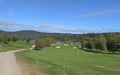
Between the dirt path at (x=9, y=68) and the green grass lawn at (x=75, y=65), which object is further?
the green grass lawn at (x=75, y=65)

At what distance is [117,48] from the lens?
91.0 meters

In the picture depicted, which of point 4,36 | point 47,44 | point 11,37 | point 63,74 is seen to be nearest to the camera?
point 63,74

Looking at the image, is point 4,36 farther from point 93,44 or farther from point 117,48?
point 117,48

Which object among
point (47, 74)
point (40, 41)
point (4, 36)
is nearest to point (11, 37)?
point (4, 36)

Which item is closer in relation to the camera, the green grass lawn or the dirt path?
the dirt path

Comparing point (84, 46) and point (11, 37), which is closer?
point (84, 46)

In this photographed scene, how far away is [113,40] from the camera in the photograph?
93875mm

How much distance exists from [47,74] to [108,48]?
81153mm

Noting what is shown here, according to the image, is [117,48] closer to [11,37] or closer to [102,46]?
[102,46]

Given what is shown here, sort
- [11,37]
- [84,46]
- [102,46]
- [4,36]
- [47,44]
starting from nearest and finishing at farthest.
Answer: [102,46] → [47,44] → [84,46] → [4,36] → [11,37]

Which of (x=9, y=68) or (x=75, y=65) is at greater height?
(x=9, y=68)

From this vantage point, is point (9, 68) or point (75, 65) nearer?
point (9, 68)

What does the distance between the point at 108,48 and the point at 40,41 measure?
27.2 metres

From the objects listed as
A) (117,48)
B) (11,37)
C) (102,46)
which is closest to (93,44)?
(102,46)
